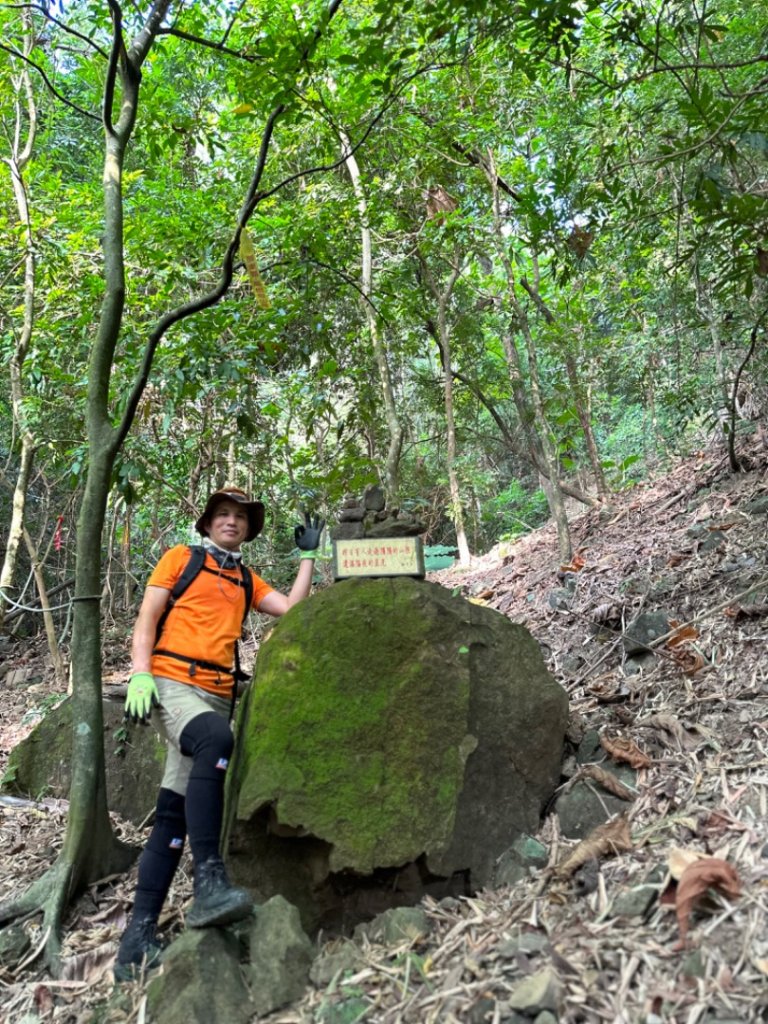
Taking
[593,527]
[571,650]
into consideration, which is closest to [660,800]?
[571,650]

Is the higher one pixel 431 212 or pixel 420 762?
pixel 431 212

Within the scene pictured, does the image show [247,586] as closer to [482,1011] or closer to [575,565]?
[482,1011]

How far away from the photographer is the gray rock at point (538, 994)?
225 cm

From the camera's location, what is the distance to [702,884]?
96.3 inches

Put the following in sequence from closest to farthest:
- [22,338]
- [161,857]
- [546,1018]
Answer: [546,1018] < [161,857] < [22,338]

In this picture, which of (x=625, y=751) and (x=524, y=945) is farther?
(x=625, y=751)

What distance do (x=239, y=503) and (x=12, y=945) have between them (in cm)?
245

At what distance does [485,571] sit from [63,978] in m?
7.44

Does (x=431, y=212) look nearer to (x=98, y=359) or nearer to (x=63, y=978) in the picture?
(x=98, y=359)

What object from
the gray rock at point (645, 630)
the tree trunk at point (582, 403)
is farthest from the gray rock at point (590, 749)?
the tree trunk at point (582, 403)

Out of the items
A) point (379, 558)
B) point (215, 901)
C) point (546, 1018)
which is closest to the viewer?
point (546, 1018)

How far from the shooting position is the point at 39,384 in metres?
7.05

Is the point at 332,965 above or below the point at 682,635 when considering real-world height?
below

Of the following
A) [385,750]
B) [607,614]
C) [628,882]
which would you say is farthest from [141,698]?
[607,614]
